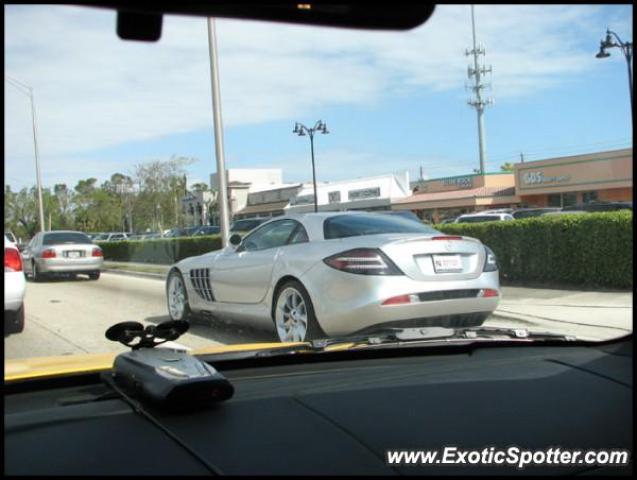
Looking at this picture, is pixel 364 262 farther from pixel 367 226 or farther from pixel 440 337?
pixel 440 337

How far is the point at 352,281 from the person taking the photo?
5496 millimetres

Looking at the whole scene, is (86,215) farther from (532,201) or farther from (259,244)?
(532,201)

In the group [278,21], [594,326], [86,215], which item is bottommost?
[594,326]

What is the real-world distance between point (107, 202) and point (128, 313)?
227 centimetres

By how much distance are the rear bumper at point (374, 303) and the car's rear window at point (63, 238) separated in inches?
76.3

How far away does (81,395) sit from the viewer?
2.59 m

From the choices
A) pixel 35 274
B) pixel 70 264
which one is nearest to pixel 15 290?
pixel 70 264

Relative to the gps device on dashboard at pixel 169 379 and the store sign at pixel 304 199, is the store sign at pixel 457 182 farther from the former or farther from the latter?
the gps device on dashboard at pixel 169 379

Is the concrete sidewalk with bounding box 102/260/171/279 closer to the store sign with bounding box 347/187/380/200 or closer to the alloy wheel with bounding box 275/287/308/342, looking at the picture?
the alloy wheel with bounding box 275/287/308/342

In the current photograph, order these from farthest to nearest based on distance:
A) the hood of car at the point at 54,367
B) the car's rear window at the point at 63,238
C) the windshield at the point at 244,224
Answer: the windshield at the point at 244,224 → the car's rear window at the point at 63,238 → the hood of car at the point at 54,367

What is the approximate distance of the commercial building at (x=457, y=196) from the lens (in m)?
6.16

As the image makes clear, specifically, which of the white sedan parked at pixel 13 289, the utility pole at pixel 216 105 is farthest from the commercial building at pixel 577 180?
the white sedan parked at pixel 13 289

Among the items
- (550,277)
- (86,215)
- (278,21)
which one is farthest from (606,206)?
(278,21)

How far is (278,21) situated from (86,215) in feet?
7.94
